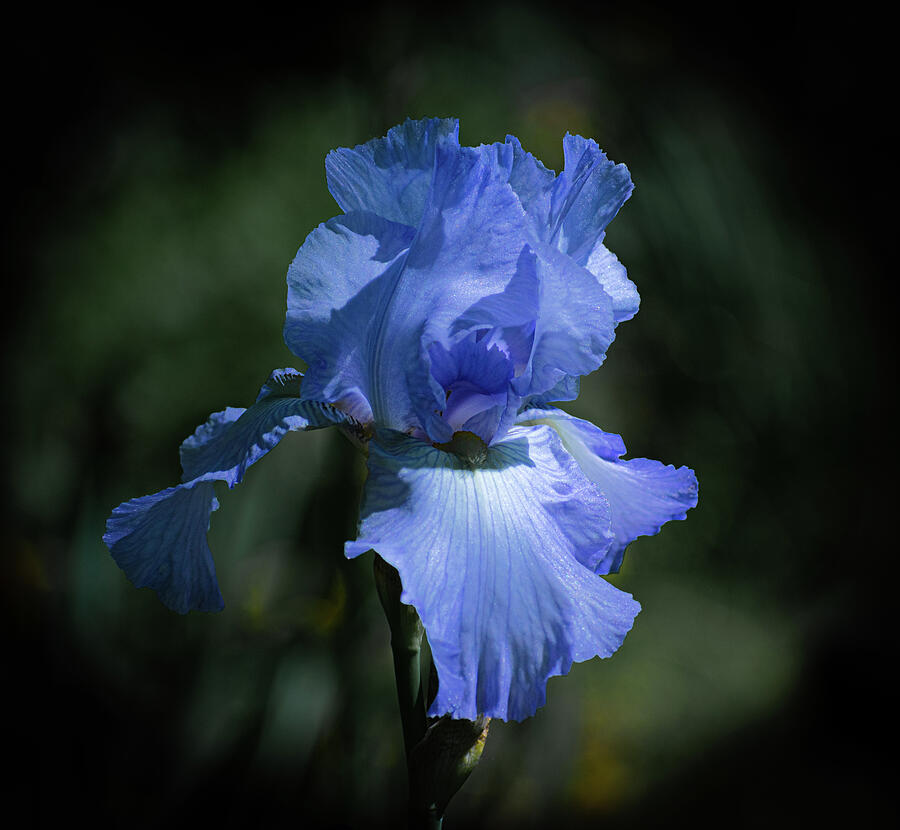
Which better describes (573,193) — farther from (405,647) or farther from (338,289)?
(405,647)

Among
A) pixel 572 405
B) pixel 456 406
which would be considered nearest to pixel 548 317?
pixel 456 406

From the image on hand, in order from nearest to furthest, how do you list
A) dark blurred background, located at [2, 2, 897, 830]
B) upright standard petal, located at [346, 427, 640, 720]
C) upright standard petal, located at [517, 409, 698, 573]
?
upright standard petal, located at [346, 427, 640, 720] → upright standard petal, located at [517, 409, 698, 573] → dark blurred background, located at [2, 2, 897, 830]

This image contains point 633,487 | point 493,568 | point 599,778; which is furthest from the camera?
point 599,778

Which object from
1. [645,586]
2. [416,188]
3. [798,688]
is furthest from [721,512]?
[416,188]

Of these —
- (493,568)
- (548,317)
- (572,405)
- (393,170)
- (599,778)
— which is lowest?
(599,778)

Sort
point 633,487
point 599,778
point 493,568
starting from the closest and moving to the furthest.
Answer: point 493,568, point 633,487, point 599,778

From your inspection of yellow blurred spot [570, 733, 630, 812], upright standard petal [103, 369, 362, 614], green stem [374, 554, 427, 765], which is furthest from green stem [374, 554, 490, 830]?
yellow blurred spot [570, 733, 630, 812]

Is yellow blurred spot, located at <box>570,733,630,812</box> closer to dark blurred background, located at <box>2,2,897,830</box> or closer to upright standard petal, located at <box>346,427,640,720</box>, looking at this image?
dark blurred background, located at <box>2,2,897,830</box>

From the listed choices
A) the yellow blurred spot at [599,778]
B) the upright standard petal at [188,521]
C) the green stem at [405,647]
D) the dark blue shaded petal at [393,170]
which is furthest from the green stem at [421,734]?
the yellow blurred spot at [599,778]
